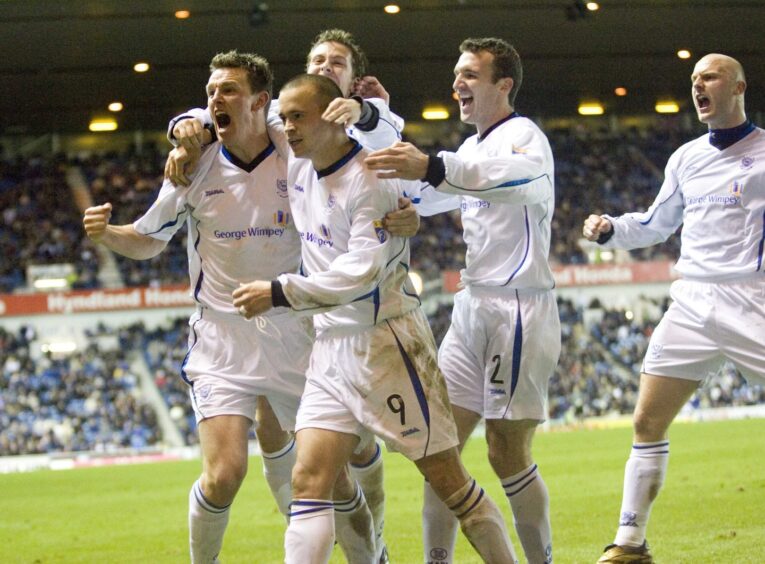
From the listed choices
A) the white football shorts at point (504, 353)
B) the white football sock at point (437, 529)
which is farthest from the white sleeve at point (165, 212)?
the white football sock at point (437, 529)

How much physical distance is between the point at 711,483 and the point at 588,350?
1990cm

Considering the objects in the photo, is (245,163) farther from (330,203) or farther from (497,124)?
(497,124)

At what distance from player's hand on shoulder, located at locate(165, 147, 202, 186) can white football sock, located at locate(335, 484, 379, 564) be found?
1705 millimetres

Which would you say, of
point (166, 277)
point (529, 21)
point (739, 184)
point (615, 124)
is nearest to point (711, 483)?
point (739, 184)

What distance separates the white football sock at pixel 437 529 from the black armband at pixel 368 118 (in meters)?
1.77

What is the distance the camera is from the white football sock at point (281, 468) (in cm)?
602

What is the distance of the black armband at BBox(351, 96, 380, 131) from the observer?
518 cm

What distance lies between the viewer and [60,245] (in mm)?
30703

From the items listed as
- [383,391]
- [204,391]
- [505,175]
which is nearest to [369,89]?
[505,175]

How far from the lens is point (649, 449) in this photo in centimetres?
612

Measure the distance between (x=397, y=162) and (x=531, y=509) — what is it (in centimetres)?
202

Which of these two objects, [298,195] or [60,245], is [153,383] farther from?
[298,195]

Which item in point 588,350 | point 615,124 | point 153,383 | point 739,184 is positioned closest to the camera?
point 739,184

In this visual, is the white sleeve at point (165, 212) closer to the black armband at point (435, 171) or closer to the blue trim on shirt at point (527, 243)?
the black armband at point (435, 171)
